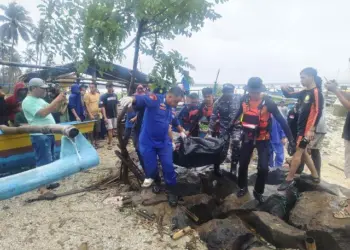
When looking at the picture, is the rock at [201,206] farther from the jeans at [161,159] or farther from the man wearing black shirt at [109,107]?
the man wearing black shirt at [109,107]

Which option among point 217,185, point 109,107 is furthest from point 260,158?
point 109,107

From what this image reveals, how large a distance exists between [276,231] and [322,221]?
718 mm

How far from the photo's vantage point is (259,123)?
394 centimetres

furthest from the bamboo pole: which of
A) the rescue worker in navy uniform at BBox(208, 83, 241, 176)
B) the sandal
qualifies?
the rescue worker in navy uniform at BBox(208, 83, 241, 176)

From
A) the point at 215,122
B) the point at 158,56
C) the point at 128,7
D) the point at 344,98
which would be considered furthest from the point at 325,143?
the point at 128,7

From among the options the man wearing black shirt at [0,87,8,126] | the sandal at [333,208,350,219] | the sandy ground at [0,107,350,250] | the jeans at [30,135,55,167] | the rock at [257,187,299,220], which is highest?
the man wearing black shirt at [0,87,8,126]

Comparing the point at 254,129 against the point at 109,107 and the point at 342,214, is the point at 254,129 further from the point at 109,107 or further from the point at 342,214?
the point at 109,107

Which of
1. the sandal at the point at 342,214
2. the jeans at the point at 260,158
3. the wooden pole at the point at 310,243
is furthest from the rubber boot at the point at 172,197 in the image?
the sandal at the point at 342,214

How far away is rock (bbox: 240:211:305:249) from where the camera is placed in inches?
123

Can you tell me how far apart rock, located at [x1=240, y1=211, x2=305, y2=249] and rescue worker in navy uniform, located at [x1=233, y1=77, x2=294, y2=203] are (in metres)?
0.53

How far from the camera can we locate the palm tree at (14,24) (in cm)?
3816

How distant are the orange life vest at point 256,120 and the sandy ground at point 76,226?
70.8 inches

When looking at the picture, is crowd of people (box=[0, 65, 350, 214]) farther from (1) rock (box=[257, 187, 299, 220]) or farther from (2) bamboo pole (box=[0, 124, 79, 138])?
(2) bamboo pole (box=[0, 124, 79, 138])

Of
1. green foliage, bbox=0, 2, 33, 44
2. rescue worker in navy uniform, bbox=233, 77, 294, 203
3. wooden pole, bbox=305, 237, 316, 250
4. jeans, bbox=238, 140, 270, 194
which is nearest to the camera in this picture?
wooden pole, bbox=305, 237, 316, 250
